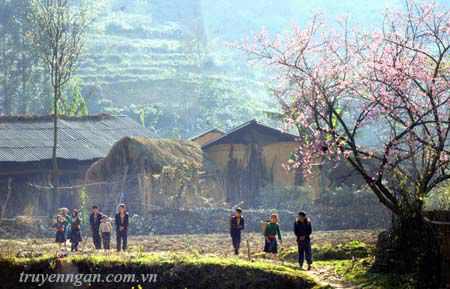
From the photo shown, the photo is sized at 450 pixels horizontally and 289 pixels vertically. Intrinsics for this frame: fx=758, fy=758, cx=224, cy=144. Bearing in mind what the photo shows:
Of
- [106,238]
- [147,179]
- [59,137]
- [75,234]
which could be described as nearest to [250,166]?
[147,179]

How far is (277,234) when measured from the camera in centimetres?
1659

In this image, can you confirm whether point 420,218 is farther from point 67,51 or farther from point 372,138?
point 372,138

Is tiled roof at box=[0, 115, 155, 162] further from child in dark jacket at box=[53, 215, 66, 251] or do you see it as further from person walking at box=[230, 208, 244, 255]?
person walking at box=[230, 208, 244, 255]

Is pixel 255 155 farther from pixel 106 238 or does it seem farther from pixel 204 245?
pixel 106 238

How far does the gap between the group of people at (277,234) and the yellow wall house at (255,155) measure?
1552 centimetres

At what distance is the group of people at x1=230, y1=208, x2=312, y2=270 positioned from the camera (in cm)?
1531

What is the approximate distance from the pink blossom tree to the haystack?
46.8 feet

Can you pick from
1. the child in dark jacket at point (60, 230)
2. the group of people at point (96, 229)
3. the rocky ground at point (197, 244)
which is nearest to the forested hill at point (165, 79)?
the rocky ground at point (197, 244)

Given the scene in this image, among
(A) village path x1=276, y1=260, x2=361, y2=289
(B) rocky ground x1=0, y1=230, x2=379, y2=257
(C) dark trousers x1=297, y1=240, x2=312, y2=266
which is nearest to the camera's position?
(A) village path x1=276, y1=260, x2=361, y2=289

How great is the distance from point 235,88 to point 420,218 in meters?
91.1

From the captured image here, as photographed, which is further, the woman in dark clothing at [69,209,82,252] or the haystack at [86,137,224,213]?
the haystack at [86,137,224,213]

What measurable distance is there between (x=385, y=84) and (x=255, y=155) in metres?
20.4

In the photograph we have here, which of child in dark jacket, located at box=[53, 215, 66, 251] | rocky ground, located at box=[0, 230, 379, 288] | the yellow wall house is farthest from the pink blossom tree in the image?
the yellow wall house

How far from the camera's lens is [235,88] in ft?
341
